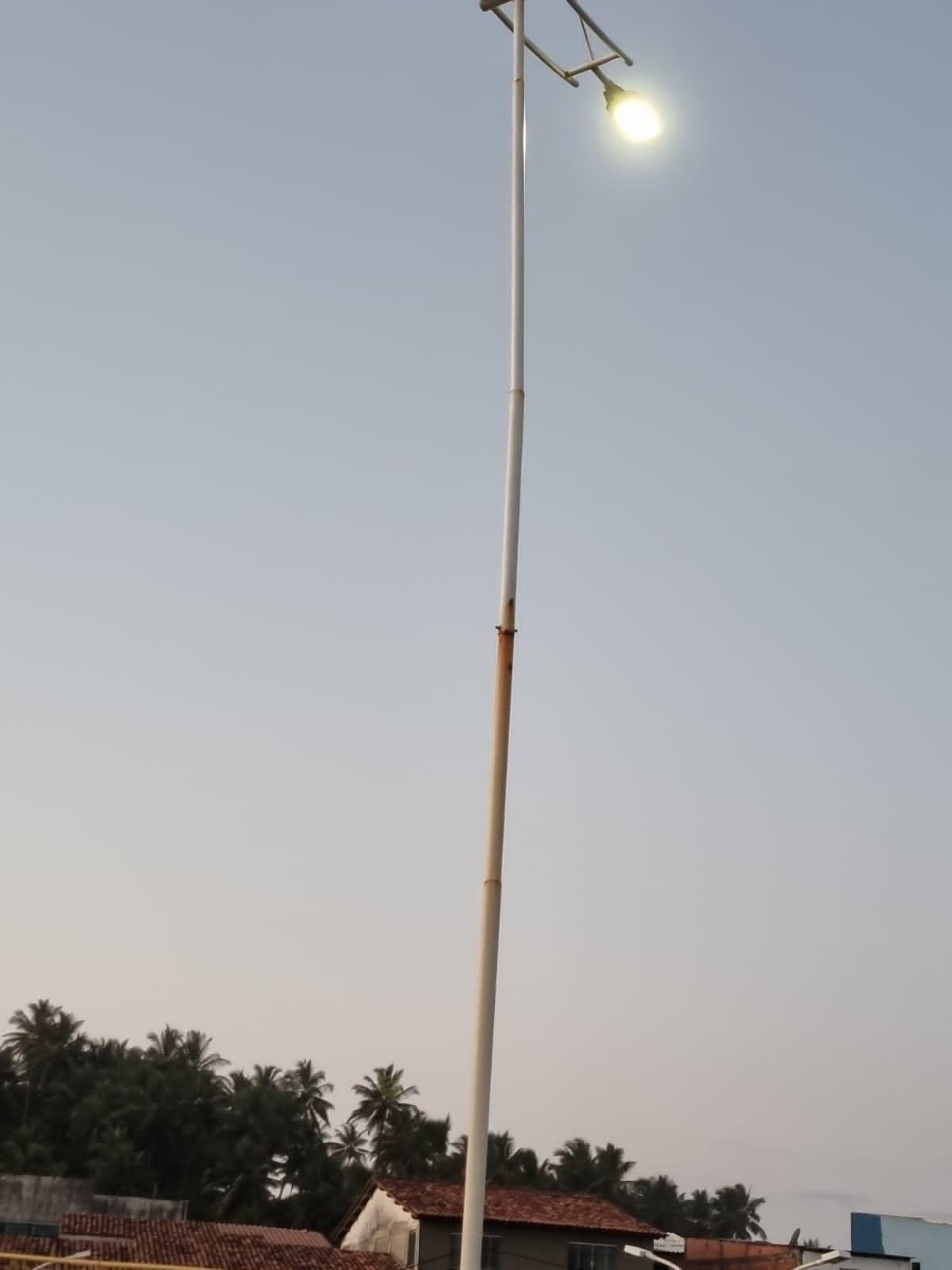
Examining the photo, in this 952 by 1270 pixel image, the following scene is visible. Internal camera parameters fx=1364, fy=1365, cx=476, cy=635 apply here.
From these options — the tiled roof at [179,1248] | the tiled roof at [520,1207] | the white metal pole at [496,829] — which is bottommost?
the tiled roof at [179,1248]

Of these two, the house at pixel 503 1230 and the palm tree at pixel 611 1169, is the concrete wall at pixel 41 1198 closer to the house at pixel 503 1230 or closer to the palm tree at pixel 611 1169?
the house at pixel 503 1230

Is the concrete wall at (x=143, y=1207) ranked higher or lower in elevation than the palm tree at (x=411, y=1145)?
lower

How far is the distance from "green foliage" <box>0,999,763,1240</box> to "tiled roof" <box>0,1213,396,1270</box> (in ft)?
131

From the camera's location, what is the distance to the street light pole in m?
10.3

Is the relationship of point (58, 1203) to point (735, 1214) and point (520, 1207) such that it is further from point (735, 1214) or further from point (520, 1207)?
point (735, 1214)

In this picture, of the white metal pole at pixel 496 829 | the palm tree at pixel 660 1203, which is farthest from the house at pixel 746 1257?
the palm tree at pixel 660 1203

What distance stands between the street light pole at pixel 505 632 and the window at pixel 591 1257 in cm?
4148

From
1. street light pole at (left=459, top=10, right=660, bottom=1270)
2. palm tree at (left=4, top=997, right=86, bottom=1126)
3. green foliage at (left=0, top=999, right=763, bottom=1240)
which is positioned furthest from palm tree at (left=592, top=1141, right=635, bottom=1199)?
street light pole at (left=459, top=10, right=660, bottom=1270)

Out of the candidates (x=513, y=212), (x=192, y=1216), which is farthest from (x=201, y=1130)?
(x=513, y=212)

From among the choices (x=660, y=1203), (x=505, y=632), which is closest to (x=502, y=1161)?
(x=660, y=1203)

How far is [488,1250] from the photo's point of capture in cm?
4838

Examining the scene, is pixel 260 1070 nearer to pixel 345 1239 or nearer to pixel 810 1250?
pixel 345 1239

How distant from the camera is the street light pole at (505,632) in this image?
10.3 meters

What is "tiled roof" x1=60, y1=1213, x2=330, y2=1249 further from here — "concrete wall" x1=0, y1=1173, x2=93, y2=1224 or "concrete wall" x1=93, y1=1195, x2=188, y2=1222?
"concrete wall" x1=93, y1=1195, x2=188, y2=1222
